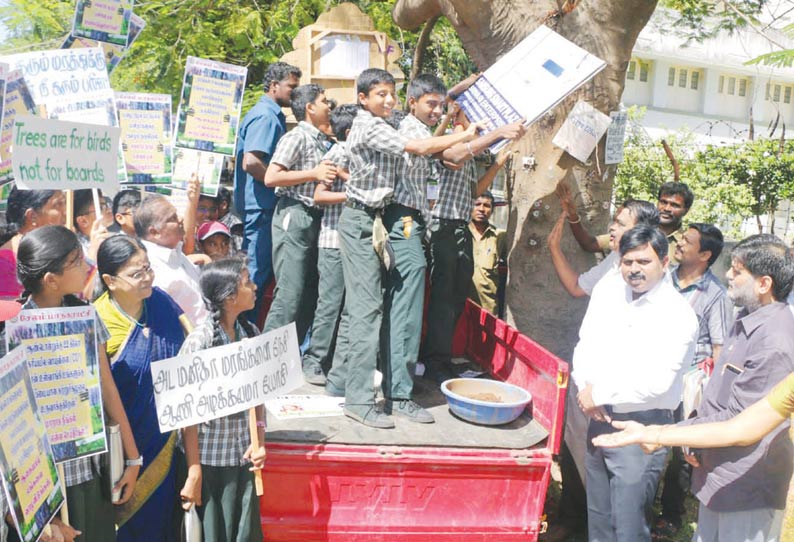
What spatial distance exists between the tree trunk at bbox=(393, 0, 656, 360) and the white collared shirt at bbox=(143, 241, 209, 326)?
239cm

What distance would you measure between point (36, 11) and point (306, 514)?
807 centimetres

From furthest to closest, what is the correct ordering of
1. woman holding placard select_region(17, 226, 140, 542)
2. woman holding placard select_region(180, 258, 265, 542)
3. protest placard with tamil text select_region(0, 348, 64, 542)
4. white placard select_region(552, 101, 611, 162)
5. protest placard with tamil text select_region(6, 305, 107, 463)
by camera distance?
white placard select_region(552, 101, 611, 162)
woman holding placard select_region(180, 258, 265, 542)
woman holding placard select_region(17, 226, 140, 542)
protest placard with tamil text select_region(6, 305, 107, 463)
protest placard with tamil text select_region(0, 348, 64, 542)

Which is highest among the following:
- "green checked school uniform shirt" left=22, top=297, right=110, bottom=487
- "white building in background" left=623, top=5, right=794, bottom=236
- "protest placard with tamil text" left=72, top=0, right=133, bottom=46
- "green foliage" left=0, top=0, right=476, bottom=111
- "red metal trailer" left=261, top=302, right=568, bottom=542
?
"white building in background" left=623, top=5, right=794, bottom=236

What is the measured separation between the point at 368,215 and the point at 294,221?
734 millimetres

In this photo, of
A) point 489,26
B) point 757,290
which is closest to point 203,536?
point 757,290

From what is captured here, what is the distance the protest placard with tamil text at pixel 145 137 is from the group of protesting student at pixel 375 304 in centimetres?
17

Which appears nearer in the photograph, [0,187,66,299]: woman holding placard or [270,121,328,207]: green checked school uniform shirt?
[0,187,66,299]: woman holding placard

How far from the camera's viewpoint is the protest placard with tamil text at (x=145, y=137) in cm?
448

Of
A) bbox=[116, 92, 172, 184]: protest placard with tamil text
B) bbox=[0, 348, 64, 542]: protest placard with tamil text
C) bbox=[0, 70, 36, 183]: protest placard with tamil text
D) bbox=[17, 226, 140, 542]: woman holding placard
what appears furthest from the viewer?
bbox=[116, 92, 172, 184]: protest placard with tamil text

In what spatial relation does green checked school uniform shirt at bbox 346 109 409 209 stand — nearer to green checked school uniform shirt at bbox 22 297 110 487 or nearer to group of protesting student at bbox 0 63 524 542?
group of protesting student at bbox 0 63 524 542

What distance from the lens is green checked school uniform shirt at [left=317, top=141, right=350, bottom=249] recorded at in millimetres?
4594

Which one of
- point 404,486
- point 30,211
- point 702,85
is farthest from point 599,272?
point 702,85

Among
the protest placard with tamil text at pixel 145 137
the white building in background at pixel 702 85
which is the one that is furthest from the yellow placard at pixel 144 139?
the white building in background at pixel 702 85

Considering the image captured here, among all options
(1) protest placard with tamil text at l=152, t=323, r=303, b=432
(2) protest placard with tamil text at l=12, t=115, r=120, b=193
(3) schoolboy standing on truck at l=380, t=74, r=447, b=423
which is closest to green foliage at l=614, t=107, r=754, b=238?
(3) schoolboy standing on truck at l=380, t=74, r=447, b=423
